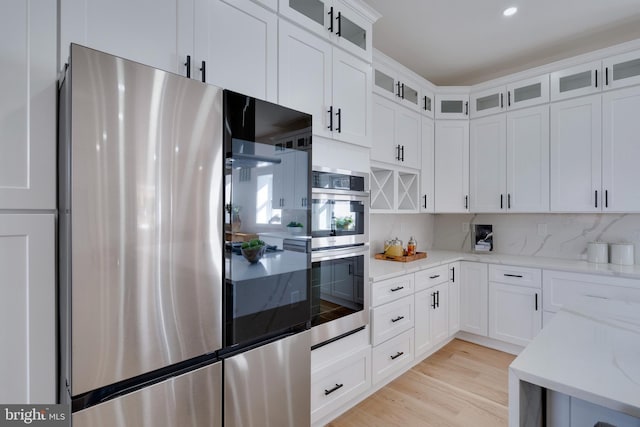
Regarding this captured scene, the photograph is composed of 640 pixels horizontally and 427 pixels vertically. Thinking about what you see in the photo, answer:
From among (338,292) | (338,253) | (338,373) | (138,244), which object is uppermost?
(138,244)

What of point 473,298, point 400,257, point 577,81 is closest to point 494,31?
point 577,81

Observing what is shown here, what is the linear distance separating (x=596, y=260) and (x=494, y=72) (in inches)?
89.9

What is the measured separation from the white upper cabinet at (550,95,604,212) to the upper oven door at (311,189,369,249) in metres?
2.14

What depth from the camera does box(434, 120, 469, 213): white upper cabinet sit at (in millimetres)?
3531

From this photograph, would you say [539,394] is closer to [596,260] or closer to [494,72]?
[596,260]

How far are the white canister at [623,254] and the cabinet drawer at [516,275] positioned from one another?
66 centimetres

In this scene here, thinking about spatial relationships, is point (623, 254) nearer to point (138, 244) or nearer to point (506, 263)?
point (506, 263)

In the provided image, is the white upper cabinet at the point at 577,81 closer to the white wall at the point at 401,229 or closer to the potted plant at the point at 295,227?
the white wall at the point at 401,229

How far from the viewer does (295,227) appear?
1521 mm

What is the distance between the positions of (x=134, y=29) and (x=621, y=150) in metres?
3.65

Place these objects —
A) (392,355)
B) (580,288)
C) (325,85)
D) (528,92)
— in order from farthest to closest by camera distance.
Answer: (528,92) < (580,288) < (392,355) < (325,85)

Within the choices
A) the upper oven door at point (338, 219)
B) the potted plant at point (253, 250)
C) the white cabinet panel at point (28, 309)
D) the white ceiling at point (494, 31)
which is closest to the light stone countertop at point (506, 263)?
the upper oven door at point (338, 219)

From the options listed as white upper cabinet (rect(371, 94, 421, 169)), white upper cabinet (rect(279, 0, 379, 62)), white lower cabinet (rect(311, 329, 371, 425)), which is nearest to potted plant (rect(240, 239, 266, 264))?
white lower cabinet (rect(311, 329, 371, 425))

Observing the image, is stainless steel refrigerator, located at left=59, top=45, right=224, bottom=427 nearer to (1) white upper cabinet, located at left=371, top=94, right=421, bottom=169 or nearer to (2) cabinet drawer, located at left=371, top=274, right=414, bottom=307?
(2) cabinet drawer, located at left=371, top=274, right=414, bottom=307
